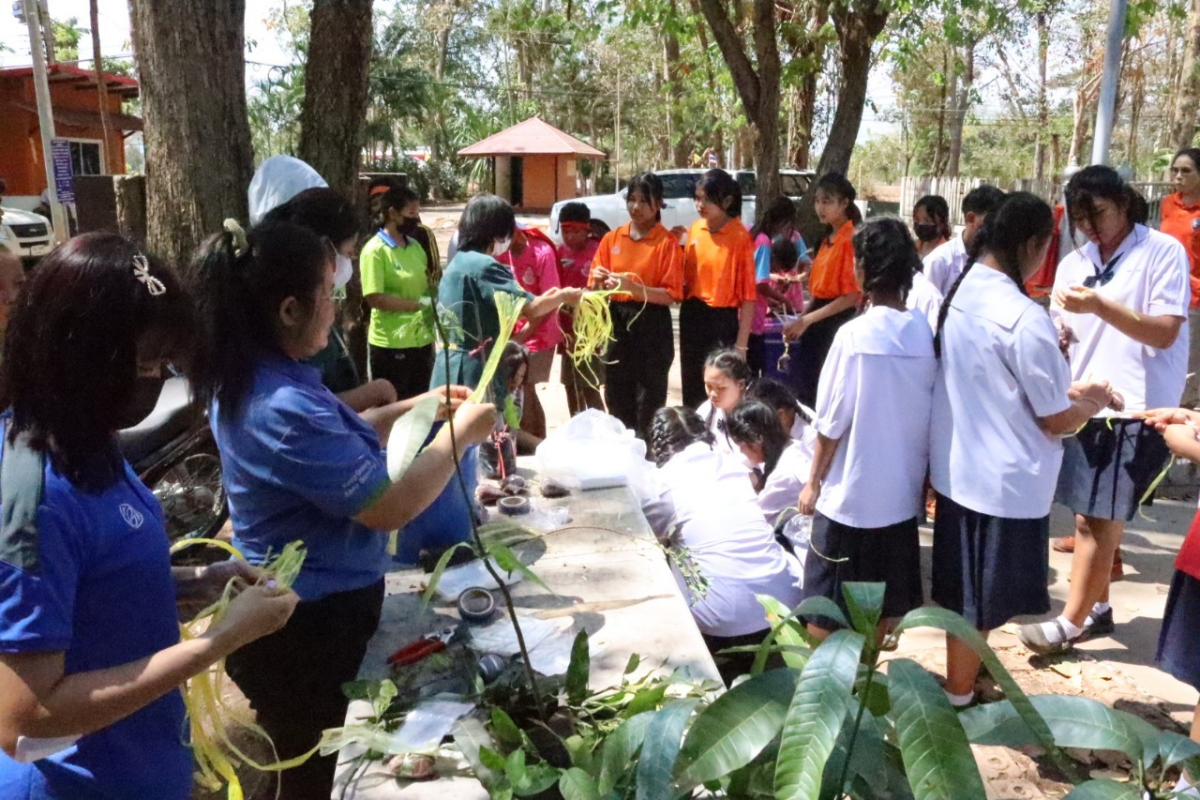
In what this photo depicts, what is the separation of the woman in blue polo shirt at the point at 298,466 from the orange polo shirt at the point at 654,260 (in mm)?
2960

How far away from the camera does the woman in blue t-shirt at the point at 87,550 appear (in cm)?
107

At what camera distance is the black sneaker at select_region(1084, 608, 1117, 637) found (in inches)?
136

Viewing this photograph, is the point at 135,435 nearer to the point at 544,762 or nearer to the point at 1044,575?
the point at 544,762

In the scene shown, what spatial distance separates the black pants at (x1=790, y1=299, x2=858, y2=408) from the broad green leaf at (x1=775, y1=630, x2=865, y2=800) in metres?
4.08

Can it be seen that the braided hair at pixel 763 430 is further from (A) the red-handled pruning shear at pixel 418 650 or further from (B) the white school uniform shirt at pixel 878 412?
(A) the red-handled pruning shear at pixel 418 650

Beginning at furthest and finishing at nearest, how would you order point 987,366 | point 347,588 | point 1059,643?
point 1059,643 < point 987,366 < point 347,588

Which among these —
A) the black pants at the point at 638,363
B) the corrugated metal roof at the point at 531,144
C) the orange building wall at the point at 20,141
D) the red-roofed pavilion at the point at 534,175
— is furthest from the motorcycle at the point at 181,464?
the red-roofed pavilion at the point at 534,175

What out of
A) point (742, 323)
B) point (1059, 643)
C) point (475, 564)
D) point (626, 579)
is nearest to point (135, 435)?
point (475, 564)

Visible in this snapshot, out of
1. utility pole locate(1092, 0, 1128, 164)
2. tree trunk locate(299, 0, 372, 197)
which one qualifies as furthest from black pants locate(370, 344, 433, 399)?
utility pole locate(1092, 0, 1128, 164)

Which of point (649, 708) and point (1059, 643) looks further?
point (1059, 643)

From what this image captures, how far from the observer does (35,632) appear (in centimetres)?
105

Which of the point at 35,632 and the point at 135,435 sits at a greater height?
the point at 35,632

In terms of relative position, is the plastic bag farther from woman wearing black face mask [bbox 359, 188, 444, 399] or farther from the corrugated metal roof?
the corrugated metal roof

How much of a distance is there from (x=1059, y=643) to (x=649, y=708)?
2.38 m
